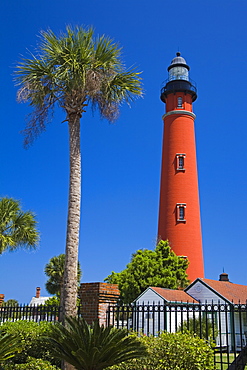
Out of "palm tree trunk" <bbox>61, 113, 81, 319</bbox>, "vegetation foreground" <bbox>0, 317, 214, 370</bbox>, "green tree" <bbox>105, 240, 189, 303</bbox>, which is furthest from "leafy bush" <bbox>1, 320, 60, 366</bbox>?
"green tree" <bbox>105, 240, 189, 303</bbox>

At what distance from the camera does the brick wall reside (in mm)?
11711

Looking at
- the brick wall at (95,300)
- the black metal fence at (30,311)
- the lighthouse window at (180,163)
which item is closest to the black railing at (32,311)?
the black metal fence at (30,311)

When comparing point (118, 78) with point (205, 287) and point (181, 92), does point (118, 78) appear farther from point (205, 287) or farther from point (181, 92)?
point (181, 92)

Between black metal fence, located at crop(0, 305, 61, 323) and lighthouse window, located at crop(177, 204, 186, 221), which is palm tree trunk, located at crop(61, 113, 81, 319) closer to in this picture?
black metal fence, located at crop(0, 305, 61, 323)

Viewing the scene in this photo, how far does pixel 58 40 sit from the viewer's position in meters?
12.6

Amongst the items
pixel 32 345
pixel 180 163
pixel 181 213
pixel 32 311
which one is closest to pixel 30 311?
pixel 32 311

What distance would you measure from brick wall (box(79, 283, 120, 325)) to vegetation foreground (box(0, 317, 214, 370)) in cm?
160

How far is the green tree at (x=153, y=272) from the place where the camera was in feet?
98.2

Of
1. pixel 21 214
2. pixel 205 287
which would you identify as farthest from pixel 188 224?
pixel 21 214

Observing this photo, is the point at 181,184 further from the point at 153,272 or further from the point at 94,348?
the point at 94,348

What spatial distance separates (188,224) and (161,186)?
426cm

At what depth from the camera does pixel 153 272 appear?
30344 millimetres

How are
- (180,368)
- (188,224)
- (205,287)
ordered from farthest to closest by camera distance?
(188,224), (205,287), (180,368)

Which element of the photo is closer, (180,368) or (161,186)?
(180,368)
